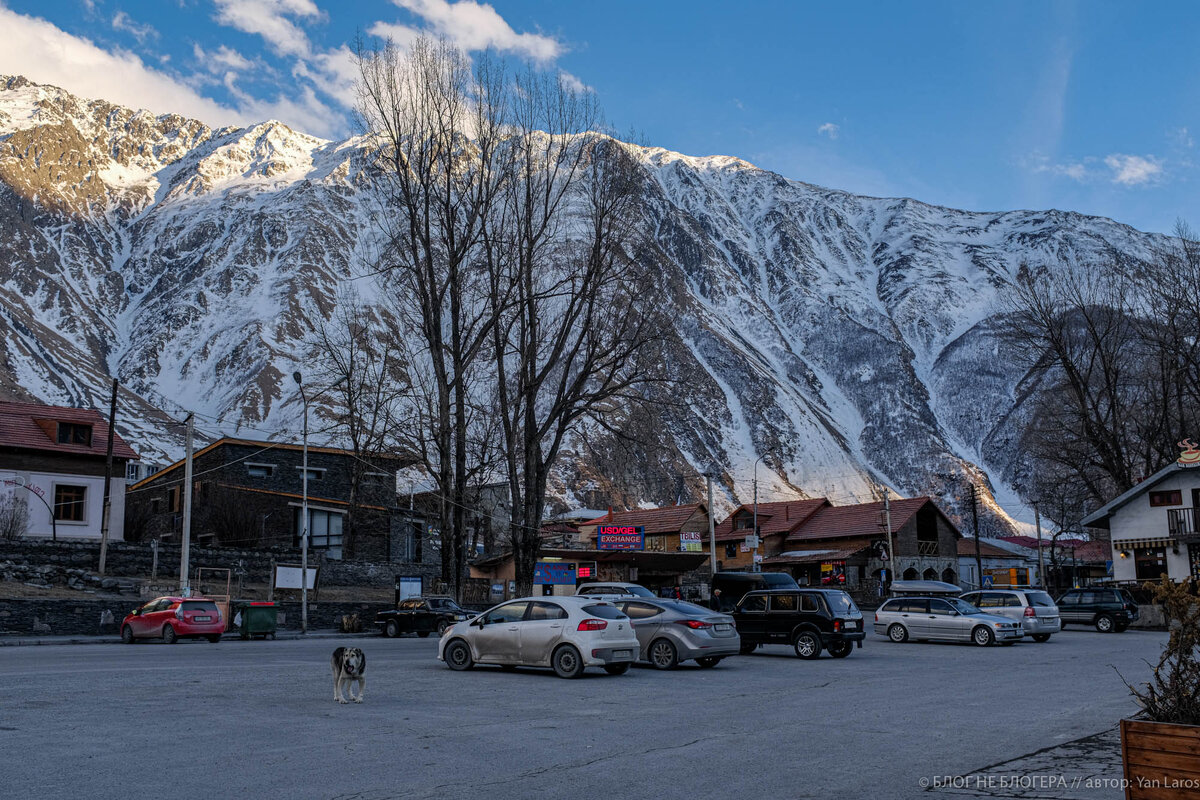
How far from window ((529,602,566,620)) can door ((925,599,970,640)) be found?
15.6m

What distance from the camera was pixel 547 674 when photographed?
60.6 feet

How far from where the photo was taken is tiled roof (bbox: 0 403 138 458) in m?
46.5

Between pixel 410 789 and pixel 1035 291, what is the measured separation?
5102 cm

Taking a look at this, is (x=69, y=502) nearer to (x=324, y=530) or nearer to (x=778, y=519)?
(x=324, y=530)

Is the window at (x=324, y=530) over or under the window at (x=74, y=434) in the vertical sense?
under

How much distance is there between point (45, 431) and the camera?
48.2m

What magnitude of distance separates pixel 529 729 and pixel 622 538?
138 feet

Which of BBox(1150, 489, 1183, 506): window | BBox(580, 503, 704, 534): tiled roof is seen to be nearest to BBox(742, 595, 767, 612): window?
BBox(1150, 489, 1183, 506): window

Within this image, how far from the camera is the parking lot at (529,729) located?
27.0 feet

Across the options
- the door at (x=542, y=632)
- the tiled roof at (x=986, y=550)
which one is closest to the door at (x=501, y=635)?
the door at (x=542, y=632)

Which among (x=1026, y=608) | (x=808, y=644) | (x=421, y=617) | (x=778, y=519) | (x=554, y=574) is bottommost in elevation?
(x=421, y=617)

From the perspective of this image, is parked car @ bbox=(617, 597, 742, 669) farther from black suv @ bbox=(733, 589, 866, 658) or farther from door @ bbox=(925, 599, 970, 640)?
door @ bbox=(925, 599, 970, 640)

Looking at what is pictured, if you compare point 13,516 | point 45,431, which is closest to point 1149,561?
point 13,516

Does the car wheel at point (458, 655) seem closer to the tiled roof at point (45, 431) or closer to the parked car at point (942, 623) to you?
the parked car at point (942, 623)
